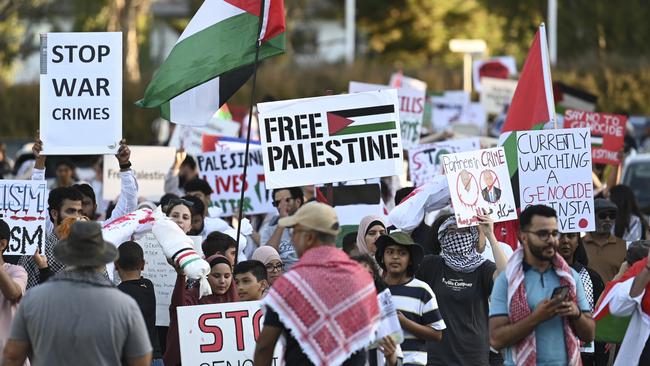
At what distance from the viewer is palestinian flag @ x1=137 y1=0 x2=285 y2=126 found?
1212 centimetres

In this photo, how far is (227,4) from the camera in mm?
12344

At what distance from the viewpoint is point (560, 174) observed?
1169 cm

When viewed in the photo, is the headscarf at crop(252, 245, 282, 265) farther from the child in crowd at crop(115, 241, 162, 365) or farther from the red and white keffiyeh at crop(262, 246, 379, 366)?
the red and white keffiyeh at crop(262, 246, 379, 366)

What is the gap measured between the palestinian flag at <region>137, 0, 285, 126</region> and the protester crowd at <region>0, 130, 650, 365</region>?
2.56ft

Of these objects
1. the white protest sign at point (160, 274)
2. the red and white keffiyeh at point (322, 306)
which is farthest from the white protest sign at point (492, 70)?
the red and white keffiyeh at point (322, 306)

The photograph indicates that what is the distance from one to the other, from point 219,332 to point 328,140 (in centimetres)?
237

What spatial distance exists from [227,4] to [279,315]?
15.9 feet

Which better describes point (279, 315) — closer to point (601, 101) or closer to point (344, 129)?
point (344, 129)

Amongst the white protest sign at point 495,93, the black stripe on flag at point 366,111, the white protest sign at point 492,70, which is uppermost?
the white protest sign at point 492,70

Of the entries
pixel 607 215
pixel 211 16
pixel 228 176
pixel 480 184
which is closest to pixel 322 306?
pixel 480 184

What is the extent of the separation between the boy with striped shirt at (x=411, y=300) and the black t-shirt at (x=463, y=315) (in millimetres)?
780

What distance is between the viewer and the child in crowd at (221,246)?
11281mm

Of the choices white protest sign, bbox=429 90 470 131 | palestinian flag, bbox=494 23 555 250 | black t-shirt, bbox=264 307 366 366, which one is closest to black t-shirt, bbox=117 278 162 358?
black t-shirt, bbox=264 307 366 366

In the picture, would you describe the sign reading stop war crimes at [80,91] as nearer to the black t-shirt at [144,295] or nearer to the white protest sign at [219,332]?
the black t-shirt at [144,295]
